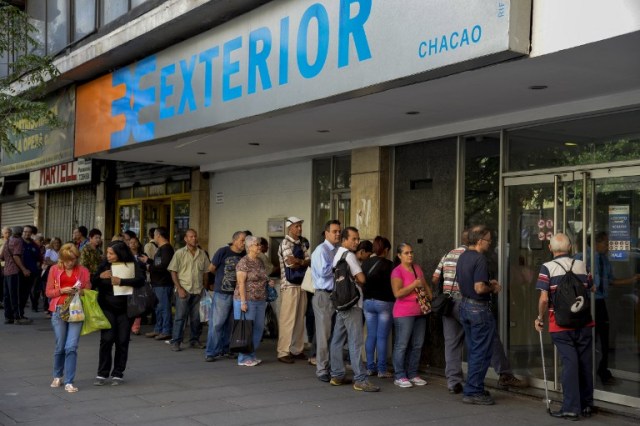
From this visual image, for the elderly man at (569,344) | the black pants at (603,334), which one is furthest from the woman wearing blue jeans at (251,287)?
the black pants at (603,334)

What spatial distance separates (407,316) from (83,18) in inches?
401

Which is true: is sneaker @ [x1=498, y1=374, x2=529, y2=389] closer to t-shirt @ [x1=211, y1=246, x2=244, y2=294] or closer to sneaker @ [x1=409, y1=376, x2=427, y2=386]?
sneaker @ [x1=409, y1=376, x2=427, y2=386]

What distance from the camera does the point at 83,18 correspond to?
15617mm

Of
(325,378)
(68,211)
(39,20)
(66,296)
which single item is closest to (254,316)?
(325,378)

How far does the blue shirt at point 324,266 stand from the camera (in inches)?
355

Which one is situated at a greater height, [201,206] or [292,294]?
[201,206]

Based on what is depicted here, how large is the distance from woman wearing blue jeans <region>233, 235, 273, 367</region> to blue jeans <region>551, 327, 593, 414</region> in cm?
407

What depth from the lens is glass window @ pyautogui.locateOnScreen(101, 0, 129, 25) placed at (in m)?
13.7

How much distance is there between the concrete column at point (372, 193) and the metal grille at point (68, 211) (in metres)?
10.3

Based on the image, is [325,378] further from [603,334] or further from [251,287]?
[603,334]

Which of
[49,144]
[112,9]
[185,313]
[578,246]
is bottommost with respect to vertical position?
[185,313]

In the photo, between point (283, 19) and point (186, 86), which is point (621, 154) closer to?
point (283, 19)

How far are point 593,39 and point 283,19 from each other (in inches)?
167

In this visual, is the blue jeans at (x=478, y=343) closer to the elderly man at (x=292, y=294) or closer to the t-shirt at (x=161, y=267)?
the elderly man at (x=292, y=294)
